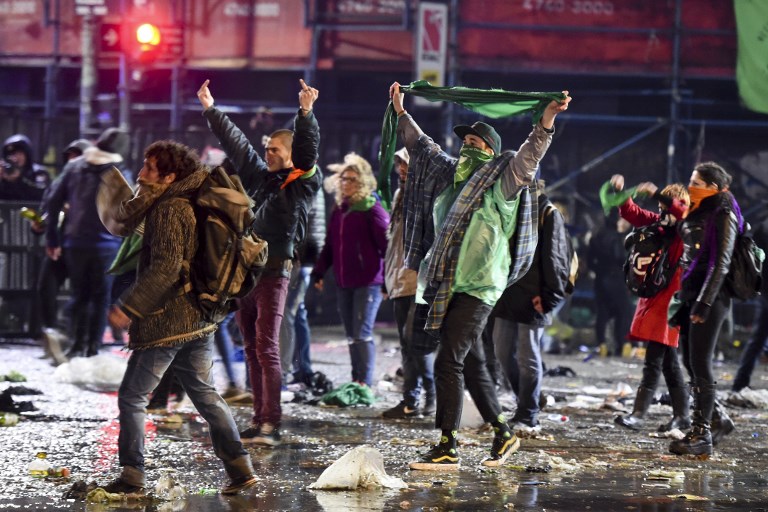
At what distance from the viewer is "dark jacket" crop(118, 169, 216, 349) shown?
19.3 feet

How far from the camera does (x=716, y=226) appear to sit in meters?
7.98

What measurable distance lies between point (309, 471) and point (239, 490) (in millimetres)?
805

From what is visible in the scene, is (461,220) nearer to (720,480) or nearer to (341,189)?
(720,480)

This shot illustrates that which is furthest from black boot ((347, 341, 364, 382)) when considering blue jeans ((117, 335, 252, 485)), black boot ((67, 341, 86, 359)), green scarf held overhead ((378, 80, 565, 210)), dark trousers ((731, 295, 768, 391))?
blue jeans ((117, 335, 252, 485))

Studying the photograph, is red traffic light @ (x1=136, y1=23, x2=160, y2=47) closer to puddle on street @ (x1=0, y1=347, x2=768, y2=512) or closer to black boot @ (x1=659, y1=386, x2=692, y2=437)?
puddle on street @ (x1=0, y1=347, x2=768, y2=512)

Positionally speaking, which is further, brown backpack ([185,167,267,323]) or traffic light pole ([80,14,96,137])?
traffic light pole ([80,14,96,137])

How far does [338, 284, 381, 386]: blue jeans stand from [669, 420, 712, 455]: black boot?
10.4ft

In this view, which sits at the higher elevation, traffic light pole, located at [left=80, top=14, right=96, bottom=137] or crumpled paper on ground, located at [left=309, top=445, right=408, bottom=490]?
traffic light pole, located at [left=80, top=14, right=96, bottom=137]

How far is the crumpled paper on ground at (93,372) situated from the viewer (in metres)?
10.9

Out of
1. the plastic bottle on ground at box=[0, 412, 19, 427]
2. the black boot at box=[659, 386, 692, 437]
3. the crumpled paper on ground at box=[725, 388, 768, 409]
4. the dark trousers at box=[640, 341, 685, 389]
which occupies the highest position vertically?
the dark trousers at box=[640, 341, 685, 389]

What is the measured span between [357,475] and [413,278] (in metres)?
3.02

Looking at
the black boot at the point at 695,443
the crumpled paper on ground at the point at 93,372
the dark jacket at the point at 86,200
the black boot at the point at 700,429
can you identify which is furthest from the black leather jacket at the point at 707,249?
the dark jacket at the point at 86,200

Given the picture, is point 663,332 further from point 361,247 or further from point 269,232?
point 269,232

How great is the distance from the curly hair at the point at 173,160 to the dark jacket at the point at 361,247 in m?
4.12
